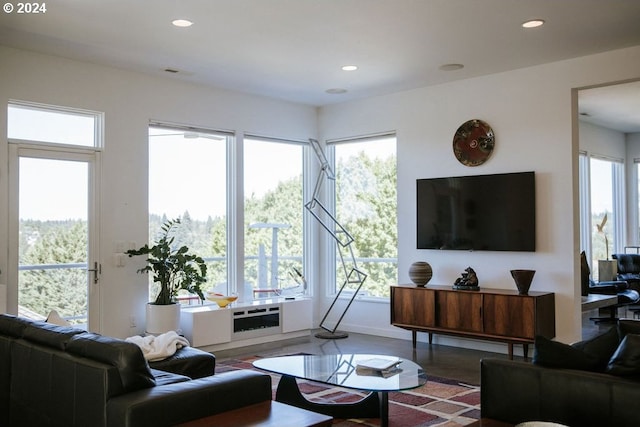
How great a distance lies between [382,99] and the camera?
295 inches

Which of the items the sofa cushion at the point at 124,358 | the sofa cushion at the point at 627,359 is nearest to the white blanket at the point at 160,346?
the sofa cushion at the point at 124,358

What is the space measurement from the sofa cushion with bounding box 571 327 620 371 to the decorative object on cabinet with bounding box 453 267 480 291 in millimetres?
3074

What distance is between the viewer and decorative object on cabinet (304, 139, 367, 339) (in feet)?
24.7

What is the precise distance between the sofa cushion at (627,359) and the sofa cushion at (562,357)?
0.11m

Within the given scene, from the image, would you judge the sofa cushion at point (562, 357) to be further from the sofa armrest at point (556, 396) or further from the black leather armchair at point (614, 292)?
the black leather armchair at point (614, 292)

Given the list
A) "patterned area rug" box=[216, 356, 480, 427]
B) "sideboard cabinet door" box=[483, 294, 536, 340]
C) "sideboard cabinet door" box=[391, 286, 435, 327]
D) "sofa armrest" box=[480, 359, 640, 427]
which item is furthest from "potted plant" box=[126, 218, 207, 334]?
"sofa armrest" box=[480, 359, 640, 427]

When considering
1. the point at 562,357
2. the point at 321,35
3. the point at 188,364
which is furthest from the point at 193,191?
the point at 562,357

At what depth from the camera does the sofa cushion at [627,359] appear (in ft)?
9.07

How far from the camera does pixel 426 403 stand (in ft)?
14.6

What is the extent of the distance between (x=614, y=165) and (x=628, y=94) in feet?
9.90

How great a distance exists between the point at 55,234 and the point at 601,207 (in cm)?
816

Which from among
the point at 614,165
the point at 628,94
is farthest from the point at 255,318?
the point at 614,165

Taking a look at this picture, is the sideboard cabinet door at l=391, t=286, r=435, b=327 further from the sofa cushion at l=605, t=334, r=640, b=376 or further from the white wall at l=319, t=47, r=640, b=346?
the sofa cushion at l=605, t=334, r=640, b=376

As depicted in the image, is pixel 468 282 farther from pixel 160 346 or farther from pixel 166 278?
pixel 160 346
